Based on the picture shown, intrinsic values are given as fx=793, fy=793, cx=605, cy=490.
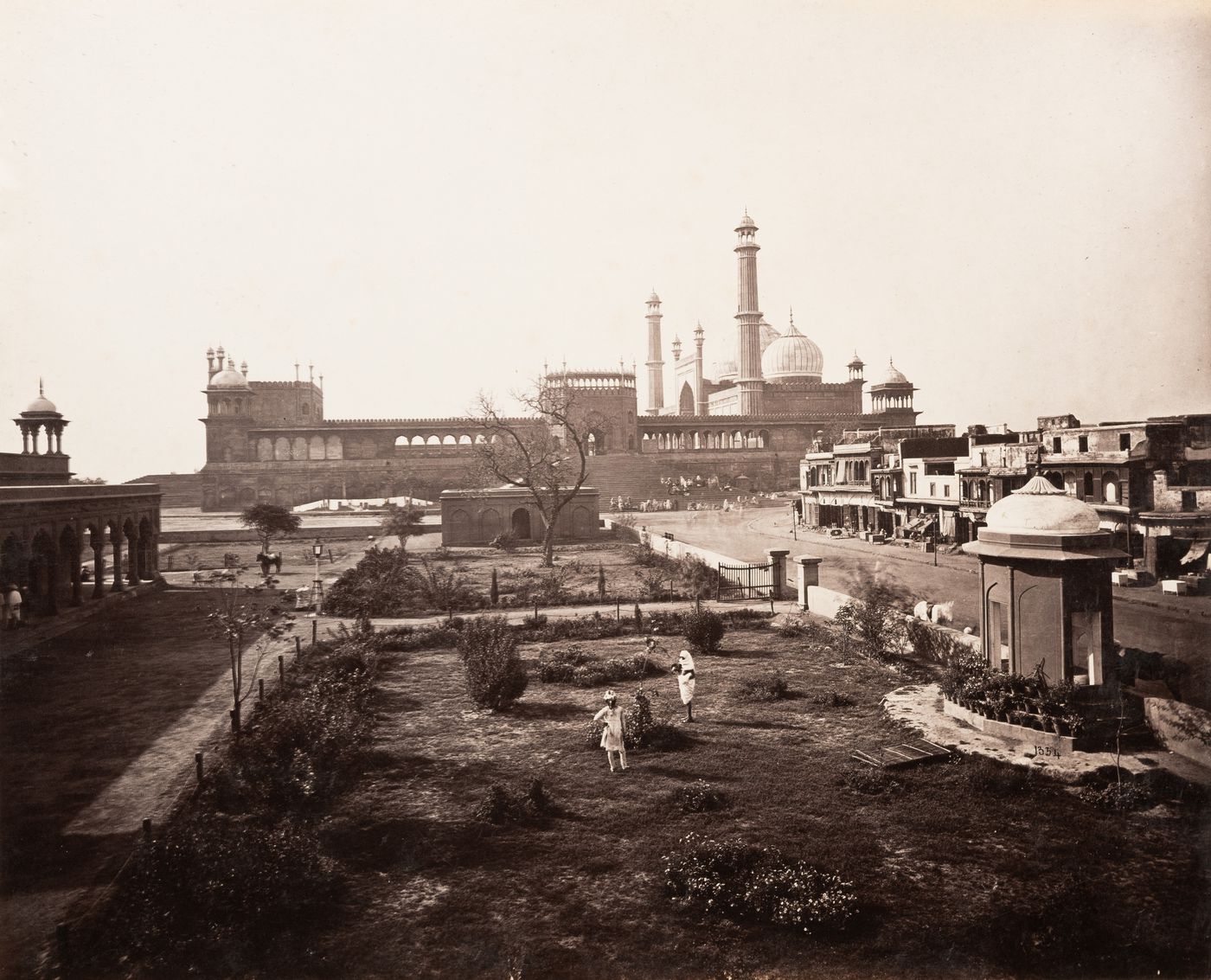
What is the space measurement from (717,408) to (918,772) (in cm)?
7261

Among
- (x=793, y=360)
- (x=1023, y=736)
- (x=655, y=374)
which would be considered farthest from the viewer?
(x=655, y=374)

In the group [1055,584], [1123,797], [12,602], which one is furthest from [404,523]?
[1123,797]

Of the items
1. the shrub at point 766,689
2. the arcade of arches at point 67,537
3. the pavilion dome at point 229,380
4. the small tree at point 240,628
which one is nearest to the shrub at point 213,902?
the small tree at point 240,628

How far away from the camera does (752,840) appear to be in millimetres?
7348

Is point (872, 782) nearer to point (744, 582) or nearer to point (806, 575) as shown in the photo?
point (806, 575)

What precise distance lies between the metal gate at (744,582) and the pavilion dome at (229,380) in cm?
4574

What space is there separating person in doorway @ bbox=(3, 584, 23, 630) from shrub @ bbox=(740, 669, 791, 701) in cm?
1642

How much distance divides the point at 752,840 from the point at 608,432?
57.3m

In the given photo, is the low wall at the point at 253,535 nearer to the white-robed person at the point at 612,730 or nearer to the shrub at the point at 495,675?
the shrub at the point at 495,675

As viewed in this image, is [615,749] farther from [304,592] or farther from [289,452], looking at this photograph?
[289,452]

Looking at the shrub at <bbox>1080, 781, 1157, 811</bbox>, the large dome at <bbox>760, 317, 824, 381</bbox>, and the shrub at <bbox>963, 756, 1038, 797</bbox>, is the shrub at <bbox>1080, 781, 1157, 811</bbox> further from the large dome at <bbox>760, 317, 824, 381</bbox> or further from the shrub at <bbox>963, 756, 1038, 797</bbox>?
the large dome at <bbox>760, 317, 824, 381</bbox>

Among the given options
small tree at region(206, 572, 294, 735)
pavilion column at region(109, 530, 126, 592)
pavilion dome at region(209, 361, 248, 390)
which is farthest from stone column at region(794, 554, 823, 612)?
pavilion dome at region(209, 361, 248, 390)

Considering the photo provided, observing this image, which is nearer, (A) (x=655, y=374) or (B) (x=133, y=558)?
(B) (x=133, y=558)

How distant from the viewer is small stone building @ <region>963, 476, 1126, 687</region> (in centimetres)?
1036
